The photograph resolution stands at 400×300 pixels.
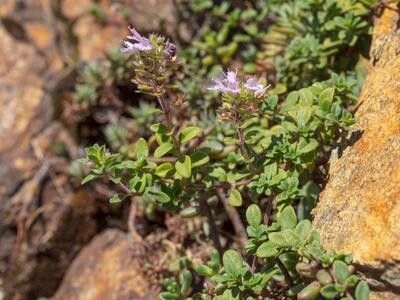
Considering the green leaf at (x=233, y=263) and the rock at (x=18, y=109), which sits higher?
the rock at (x=18, y=109)

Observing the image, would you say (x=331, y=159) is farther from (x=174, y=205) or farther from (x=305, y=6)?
(x=305, y=6)

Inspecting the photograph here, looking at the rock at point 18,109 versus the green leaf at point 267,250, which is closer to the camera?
the green leaf at point 267,250

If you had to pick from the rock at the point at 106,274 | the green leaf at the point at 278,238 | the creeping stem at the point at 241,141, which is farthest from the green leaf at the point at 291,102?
the rock at the point at 106,274

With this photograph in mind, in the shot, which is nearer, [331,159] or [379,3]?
[331,159]

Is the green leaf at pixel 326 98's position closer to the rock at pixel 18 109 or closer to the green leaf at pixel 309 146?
the green leaf at pixel 309 146

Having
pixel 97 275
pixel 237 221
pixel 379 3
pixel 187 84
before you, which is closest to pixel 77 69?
pixel 187 84

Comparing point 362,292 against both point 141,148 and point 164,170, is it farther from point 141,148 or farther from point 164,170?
point 141,148

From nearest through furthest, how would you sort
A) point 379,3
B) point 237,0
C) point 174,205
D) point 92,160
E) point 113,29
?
point 92,160, point 174,205, point 379,3, point 237,0, point 113,29
